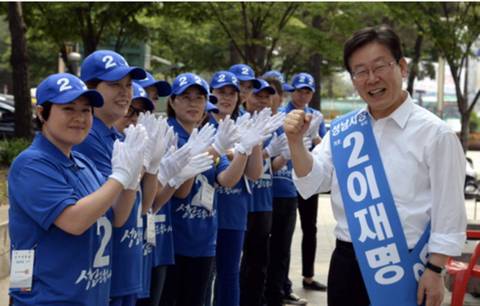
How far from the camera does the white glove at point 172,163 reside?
13.6 feet

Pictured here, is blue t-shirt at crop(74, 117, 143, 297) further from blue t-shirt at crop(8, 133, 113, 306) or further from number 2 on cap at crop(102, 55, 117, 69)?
blue t-shirt at crop(8, 133, 113, 306)

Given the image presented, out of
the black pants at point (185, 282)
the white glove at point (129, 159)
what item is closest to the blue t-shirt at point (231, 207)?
the black pants at point (185, 282)

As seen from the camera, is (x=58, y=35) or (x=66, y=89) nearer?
(x=66, y=89)

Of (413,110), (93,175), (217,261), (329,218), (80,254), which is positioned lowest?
(329,218)

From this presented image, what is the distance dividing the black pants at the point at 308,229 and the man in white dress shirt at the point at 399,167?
3.76 metres

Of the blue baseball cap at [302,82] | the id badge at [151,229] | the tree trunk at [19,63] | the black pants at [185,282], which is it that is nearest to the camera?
the id badge at [151,229]

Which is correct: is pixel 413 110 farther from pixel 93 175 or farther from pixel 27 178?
pixel 27 178

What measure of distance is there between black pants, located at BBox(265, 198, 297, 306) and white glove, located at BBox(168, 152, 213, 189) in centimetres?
235

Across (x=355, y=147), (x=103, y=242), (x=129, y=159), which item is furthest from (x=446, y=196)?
(x=103, y=242)

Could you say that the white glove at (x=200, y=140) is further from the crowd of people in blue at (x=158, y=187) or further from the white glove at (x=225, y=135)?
the white glove at (x=225, y=135)

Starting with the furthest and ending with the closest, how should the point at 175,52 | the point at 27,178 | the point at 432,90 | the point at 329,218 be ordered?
the point at 432,90, the point at 175,52, the point at 329,218, the point at 27,178

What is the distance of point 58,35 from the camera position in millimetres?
15195

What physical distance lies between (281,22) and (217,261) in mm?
10001

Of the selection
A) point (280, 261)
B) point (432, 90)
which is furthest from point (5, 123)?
point (432, 90)
